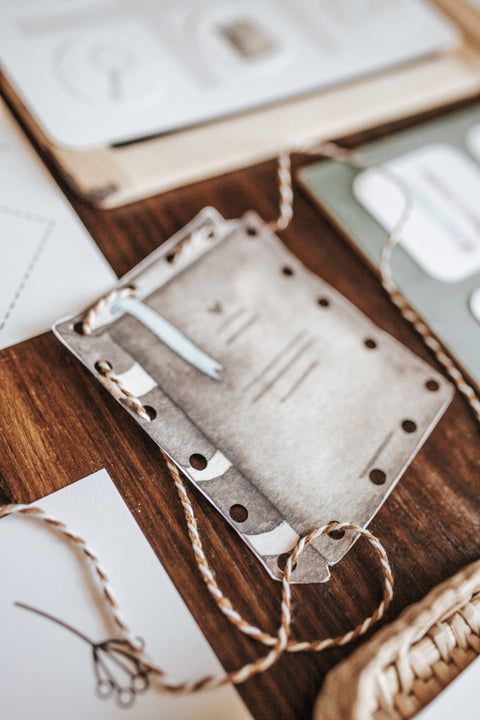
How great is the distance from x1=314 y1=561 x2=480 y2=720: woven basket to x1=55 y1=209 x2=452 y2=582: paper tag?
2.3 inches

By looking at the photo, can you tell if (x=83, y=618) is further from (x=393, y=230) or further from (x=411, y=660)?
(x=393, y=230)

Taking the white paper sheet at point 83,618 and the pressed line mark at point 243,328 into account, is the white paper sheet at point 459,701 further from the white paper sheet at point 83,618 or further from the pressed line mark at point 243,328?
the pressed line mark at point 243,328

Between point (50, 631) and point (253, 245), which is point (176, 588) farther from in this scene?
point (253, 245)

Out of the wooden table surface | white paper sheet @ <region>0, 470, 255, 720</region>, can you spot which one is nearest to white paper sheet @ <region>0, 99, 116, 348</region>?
the wooden table surface

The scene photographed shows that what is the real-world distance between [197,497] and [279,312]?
16cm

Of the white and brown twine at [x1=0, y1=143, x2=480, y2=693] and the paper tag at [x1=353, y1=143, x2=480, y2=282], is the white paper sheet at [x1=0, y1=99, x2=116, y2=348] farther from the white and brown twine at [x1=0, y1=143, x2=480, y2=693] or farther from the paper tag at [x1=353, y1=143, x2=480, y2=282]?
the paper tag at [x1=353, y1=143, x2=480, y2=282]

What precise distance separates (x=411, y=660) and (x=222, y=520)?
0.13 metres

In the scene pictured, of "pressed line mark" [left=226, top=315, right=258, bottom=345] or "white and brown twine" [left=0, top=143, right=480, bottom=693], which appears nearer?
"white and brown twine" [left=0, top=143, right=480, bottom=693]

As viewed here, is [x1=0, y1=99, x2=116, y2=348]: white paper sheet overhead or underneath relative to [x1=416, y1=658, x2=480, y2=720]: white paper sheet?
overhead

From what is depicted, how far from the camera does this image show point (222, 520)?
356mm

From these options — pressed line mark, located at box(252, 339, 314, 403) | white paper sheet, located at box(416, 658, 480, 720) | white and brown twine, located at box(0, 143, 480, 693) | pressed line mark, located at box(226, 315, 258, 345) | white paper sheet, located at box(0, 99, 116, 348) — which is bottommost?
white paper sheet, located at box(416, 658, 480, 720)

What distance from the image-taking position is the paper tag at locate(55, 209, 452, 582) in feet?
1.17

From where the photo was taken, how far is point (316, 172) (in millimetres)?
518

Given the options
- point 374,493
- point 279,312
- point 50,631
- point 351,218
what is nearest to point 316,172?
point 351,218
